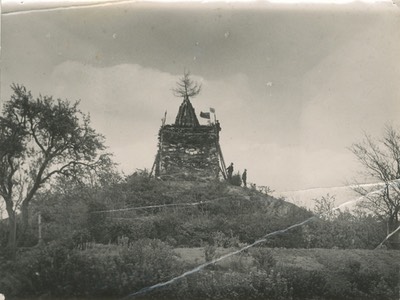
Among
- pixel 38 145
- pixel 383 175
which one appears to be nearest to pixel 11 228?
pixel 38 145

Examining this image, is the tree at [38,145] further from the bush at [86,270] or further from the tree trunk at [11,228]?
the bush at [86,270]

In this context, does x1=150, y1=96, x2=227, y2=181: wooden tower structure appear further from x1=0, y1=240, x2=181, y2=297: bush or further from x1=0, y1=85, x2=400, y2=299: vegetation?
x1=0, y1=240, x2=181, y2=297: bush

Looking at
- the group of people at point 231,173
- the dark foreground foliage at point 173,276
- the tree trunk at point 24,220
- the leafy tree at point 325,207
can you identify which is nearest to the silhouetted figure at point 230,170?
the group of people at point 231,173

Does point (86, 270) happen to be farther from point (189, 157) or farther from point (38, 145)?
point (189, 157)

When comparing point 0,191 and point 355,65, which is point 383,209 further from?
point 0,191

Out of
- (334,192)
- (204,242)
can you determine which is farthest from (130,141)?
(334,192)

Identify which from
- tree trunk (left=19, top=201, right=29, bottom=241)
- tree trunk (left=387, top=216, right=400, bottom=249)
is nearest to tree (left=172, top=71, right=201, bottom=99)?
tree trunk (left=19, top=201, right=29, bottom=241)
